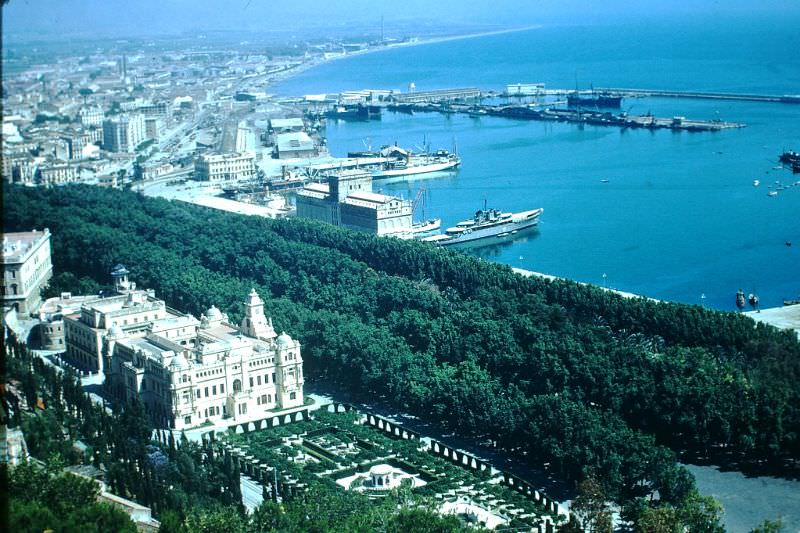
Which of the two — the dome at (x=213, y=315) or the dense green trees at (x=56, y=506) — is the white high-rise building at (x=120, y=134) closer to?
the dome at (x=213, y=315)

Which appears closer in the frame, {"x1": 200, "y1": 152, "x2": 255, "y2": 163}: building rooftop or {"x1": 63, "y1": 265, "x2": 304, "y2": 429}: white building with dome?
{"x1": 63, "y1": 265, "x2": 304, "y2": 429}: white building with dome

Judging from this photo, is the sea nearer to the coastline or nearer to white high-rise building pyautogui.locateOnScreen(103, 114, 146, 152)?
the coastline

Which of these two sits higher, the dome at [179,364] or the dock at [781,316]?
the dome at [179,364]

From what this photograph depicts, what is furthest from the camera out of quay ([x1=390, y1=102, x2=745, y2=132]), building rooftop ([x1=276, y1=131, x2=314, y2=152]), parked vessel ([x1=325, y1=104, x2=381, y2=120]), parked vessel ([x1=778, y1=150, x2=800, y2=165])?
parked vessel ([x1=325, y1=104, x2=381, y2=120])

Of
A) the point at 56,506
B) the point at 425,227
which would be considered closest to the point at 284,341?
the point at 56,506

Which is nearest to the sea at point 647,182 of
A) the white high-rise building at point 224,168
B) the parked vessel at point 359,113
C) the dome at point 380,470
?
the parked vessel at point 359,113

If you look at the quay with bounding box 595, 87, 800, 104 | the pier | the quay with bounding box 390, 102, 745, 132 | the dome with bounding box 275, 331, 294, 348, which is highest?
the quay with bounding box 595, 87, 800, 104

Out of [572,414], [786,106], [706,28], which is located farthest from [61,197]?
[706,28]

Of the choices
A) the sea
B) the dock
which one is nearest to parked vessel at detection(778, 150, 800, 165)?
the sea
